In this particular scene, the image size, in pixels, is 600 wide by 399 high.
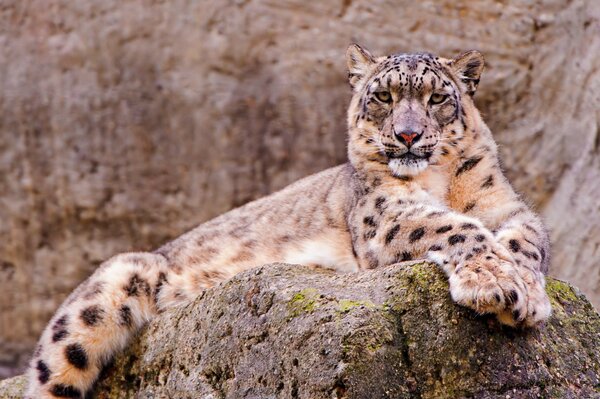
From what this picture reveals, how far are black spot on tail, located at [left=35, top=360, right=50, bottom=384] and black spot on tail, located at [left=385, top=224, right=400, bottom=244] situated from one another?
1705 millimetres

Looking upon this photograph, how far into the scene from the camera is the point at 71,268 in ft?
25.8

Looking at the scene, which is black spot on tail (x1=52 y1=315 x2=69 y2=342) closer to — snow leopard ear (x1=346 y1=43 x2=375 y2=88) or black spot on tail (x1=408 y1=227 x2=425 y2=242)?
black spot on tail (x1=408 y1=227 x2=425 y2=242)

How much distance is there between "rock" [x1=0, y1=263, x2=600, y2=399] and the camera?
3.49 m

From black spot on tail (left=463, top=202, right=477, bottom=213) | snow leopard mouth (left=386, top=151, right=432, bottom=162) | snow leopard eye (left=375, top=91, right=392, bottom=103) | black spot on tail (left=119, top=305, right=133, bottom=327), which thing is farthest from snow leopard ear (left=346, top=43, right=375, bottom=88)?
black spot on tail (left=119, top=305, right=133, bottom=327)

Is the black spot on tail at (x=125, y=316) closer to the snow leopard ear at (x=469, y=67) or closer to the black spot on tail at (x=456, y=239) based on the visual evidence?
the black spot on tail at (x=456, y=239)

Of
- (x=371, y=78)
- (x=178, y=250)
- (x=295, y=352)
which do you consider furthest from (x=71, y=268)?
(x=295, y=352)

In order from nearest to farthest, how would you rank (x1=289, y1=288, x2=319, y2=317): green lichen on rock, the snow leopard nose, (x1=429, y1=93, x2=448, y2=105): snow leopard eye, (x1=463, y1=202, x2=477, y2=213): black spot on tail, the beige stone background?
(x1=289, y1=288, x2=319, y2=317): green lichen on rock → the snow leopard nose → (x1=463, y1=202, x2=477, y2=213): black spot on tail → (x1=429, y1=93, x2=448, y2=105): snow leopard eye → the beige stone background

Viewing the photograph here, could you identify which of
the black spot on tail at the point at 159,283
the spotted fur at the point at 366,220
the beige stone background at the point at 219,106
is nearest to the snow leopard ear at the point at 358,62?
the spotted fur at the point at 366,220

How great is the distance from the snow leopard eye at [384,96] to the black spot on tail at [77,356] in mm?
1807

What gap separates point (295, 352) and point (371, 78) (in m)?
1.96

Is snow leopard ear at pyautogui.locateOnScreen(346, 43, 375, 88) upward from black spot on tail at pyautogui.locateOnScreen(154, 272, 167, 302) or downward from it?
upward

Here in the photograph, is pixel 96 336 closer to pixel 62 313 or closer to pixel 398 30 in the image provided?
pixel 62 313

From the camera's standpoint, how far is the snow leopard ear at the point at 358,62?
17.6 feet

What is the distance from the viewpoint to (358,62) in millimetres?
5414
